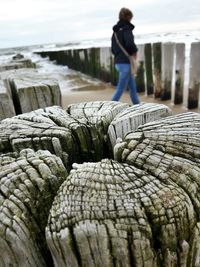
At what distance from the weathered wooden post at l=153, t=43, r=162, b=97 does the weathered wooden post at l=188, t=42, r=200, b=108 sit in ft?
4.09

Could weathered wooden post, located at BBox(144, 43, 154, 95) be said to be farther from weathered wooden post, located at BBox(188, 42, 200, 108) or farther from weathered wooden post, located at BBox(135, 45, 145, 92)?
weathered wooden post, located at BBox(188, 42, 200, 108)

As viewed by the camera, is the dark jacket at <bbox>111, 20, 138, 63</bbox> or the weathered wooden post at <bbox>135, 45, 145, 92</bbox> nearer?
the dark jacket at <bbox>111, 20, 138, 63</bbox>

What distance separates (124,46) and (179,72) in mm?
1423

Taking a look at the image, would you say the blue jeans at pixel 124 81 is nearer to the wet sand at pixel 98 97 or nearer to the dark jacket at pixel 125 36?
the dark jacket at pixel 125 36

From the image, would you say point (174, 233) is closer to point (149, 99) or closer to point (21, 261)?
point (21, 261)

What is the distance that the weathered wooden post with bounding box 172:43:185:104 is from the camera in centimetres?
672

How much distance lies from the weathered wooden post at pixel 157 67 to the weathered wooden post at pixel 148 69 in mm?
367

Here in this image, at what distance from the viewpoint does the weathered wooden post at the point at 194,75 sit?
639 centimetres

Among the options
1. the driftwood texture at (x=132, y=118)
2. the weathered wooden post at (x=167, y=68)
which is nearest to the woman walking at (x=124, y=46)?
the weathered wooden post at (x=167, y=68)

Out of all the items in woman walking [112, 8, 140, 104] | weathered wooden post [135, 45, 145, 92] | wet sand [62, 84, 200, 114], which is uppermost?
woman walking [112, 8, 140, 104]

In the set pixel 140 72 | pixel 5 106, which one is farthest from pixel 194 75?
pixel 5 106

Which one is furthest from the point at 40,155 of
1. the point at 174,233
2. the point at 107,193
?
the point at 174,233

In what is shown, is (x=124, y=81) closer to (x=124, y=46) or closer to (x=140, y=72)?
(x=124, y=46)

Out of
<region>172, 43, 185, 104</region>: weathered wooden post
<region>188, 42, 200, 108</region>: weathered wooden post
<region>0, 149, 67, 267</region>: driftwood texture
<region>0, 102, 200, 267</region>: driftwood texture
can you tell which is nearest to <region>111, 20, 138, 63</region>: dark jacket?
<region>172, 43, 185, 104</region>: weathered wooden post
